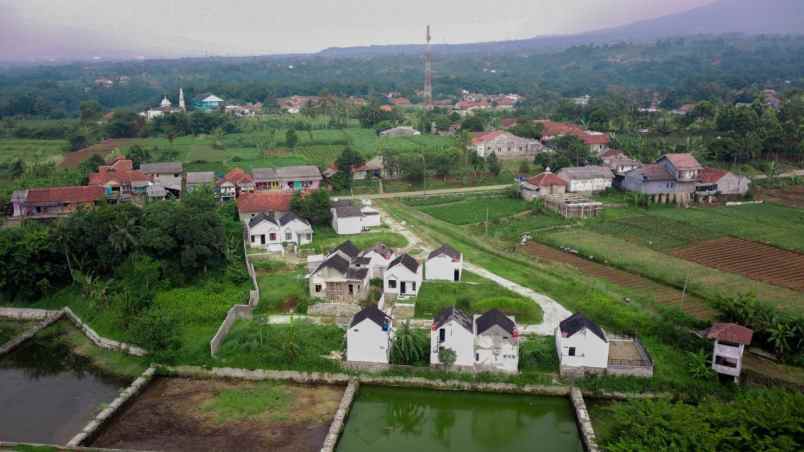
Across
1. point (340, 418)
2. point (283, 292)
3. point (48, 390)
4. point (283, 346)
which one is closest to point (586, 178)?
point (283, 292)

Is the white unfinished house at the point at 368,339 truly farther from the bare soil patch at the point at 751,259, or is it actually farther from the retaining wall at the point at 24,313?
the bare soil patch at the point at 751,259

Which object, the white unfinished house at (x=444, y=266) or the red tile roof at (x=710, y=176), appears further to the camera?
the red tile roof at (x=710, y=176)

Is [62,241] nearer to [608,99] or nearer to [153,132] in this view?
[153,132]

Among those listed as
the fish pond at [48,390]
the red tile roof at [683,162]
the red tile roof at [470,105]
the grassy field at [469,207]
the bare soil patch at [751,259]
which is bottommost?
the fish pond at [48,390]

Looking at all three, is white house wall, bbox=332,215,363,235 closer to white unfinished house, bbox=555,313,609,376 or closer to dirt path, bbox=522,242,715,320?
dirt path, bbox=522,242,715,320

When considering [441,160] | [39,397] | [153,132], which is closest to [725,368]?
[39,397]

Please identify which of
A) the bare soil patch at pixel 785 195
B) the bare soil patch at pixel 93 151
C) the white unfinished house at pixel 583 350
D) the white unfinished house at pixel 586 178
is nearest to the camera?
the white unfinished house at pixel 583 350

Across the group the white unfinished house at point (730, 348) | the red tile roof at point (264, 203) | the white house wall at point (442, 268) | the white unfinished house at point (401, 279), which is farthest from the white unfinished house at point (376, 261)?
the white unfinished house at point (730, 348)
